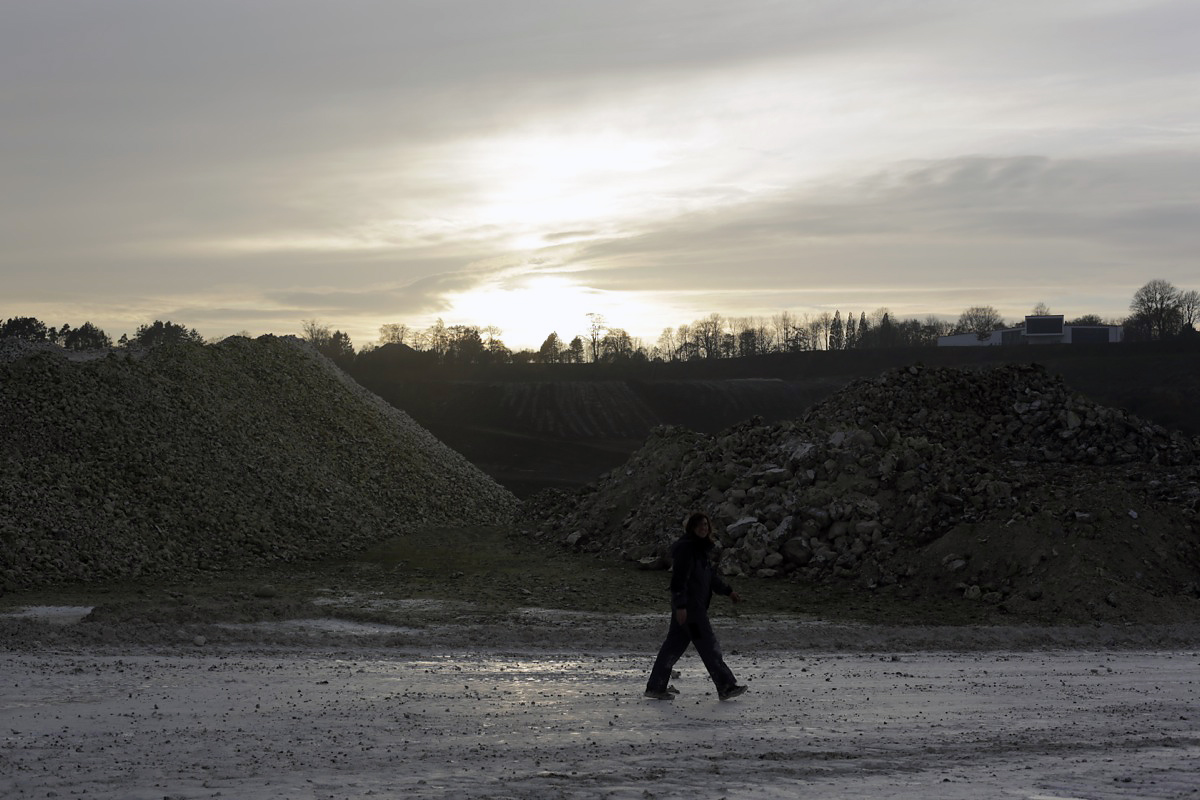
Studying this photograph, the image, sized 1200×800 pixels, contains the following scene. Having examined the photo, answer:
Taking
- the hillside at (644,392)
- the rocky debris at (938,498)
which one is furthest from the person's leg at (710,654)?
the hillside at (644,392)

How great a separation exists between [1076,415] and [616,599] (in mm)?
12631

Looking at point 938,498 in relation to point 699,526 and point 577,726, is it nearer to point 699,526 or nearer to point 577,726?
point 699,526

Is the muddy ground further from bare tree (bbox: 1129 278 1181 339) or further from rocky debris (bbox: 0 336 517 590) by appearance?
bare tree (bbox: 1129 278 1181 339)

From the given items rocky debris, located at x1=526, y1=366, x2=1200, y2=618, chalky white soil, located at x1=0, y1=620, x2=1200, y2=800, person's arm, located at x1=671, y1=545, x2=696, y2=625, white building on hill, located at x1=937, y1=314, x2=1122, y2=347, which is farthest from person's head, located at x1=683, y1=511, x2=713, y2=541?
white building on hill, located at x1=937, y1=314, x2=1122, y2=347

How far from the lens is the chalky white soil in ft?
22.3

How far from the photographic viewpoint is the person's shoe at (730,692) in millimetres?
9234

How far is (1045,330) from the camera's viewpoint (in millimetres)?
98875

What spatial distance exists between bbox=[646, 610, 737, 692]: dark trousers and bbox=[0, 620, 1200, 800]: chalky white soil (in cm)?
25

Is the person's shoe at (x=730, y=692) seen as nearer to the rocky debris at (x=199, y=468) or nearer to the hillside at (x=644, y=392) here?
the rocky debris at (x=199, y=468)

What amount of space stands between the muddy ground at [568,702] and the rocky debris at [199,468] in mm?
2978

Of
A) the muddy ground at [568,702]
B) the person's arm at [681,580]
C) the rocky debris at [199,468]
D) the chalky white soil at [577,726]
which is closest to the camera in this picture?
the chalky white soil at [577,726]

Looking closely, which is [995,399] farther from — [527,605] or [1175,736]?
[1175,736]

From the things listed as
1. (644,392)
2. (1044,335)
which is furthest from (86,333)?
(1044,335)

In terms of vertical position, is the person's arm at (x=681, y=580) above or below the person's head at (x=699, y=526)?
below
